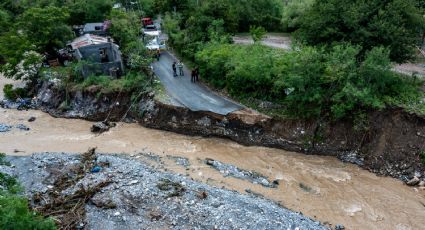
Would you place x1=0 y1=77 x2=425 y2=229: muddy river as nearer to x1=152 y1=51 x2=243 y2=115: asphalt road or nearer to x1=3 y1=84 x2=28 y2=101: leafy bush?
x1=152 y1=51 x2=243 y2=115: asphalt road

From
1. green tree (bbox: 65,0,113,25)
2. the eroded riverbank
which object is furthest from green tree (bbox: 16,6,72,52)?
the eroded riverbank

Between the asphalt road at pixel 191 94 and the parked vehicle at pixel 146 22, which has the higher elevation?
the parked vehicle at pixel 146 22

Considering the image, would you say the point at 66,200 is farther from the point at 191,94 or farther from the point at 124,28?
the point at 124,28

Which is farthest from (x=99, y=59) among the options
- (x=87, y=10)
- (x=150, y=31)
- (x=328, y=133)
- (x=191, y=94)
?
(x=328, y=133)

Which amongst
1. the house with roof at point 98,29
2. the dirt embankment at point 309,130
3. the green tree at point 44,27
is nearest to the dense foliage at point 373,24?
the dirt embankment at point 309,130

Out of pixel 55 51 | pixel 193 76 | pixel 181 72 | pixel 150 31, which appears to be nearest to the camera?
pixel 193 76

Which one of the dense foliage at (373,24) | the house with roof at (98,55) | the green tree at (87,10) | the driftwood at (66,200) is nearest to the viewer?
the driftwood at (66,200)

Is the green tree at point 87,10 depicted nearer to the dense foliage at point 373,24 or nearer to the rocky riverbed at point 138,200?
the rocky riverbed at point 138,200

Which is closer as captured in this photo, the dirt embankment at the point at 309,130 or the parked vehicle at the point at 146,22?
the dirt embankment at the point at 309,130
